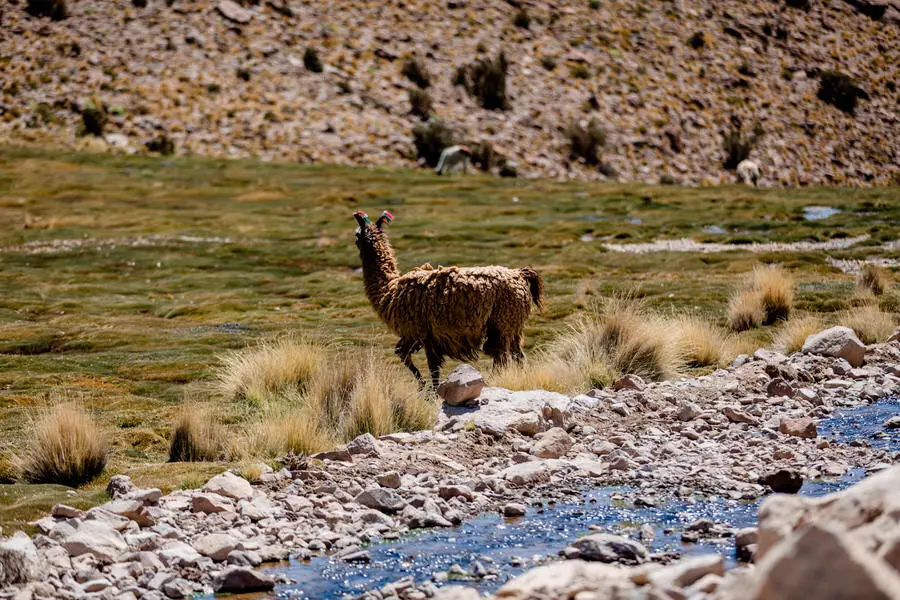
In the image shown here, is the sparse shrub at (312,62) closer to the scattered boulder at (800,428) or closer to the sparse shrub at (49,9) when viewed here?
the sparse shrub at (49,9)

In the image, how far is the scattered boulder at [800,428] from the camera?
11.3 m

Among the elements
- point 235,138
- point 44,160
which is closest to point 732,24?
point 235,138

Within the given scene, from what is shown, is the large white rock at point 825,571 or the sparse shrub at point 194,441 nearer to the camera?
the large white rock at point 825,571

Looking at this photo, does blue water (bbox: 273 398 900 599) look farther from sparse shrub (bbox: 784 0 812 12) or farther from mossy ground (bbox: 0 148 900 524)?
sparse shrub (bbox: 784 0 812 12)

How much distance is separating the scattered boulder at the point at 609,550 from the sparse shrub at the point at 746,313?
1323 cm

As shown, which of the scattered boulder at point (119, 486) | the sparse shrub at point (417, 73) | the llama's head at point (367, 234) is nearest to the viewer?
the scattered boulder at point (119, 486)

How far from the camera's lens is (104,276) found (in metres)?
32.4

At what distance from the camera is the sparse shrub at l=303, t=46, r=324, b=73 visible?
215 feet

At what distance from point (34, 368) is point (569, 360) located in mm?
8556

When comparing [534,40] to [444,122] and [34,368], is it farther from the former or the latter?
[34,368]

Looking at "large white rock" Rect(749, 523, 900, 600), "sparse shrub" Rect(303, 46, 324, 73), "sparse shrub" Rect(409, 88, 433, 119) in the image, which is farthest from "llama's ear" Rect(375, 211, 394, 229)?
"sparse shrub" Rect(303, 46, 324, 73)

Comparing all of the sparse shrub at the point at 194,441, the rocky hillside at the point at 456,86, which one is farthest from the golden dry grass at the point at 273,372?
the rocky hillside at the point at 456,86

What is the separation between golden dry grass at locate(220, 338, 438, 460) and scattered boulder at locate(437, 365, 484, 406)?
0.69 ft

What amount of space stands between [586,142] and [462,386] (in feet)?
162
